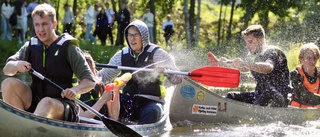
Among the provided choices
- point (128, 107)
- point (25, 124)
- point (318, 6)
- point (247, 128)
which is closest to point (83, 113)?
point (128, 107)

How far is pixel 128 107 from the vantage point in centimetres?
802

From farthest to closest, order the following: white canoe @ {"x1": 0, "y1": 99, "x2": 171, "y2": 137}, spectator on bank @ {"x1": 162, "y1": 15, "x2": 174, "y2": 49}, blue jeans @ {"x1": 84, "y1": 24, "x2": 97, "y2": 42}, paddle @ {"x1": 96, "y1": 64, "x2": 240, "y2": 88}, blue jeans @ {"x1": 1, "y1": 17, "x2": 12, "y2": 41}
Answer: spectator on bank @ {"x1": 162, "y1": 15, "x2": 174, "y2": 49}, blue jeans @ {"x1": 84, "y1": 24, "x2": 97, "y2": 42}, blue jeans @ {"x1": 1, "y1": 17, "x2": 12, "y2": 41}, paddle @ {"x1": 96, "y1": 64, "x2": 240, "y2": 88}, white canoe @ {"x1": 0, "y1": 99, "x2": 171, "y2": 137}

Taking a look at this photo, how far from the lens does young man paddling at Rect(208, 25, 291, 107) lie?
883 centimetres

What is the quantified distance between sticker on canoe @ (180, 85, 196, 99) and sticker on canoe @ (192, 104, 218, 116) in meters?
0.17

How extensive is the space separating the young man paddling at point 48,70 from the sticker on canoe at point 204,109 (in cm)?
308

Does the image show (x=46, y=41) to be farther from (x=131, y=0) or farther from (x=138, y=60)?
(x=131, y=0)

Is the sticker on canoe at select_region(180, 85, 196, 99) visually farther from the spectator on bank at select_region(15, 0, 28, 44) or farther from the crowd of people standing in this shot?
the spectator on bank at select_region(15, 0, 28, 44)

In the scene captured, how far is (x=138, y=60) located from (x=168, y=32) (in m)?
14.8

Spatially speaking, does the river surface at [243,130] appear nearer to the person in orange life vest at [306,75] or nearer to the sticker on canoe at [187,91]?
the sticker on canoe at [187,91]

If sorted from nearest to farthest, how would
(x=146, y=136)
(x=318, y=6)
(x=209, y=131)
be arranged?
(x=146, y=136) < (x=209, y=131) < (x=318, y=6)

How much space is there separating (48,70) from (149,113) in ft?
6.42

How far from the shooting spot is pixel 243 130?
8953mm

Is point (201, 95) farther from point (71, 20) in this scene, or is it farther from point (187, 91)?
point (71, 20)

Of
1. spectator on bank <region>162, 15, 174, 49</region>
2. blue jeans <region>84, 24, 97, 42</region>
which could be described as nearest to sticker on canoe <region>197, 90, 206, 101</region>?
blue jeans <region>84, 24, 97, 42</region>
